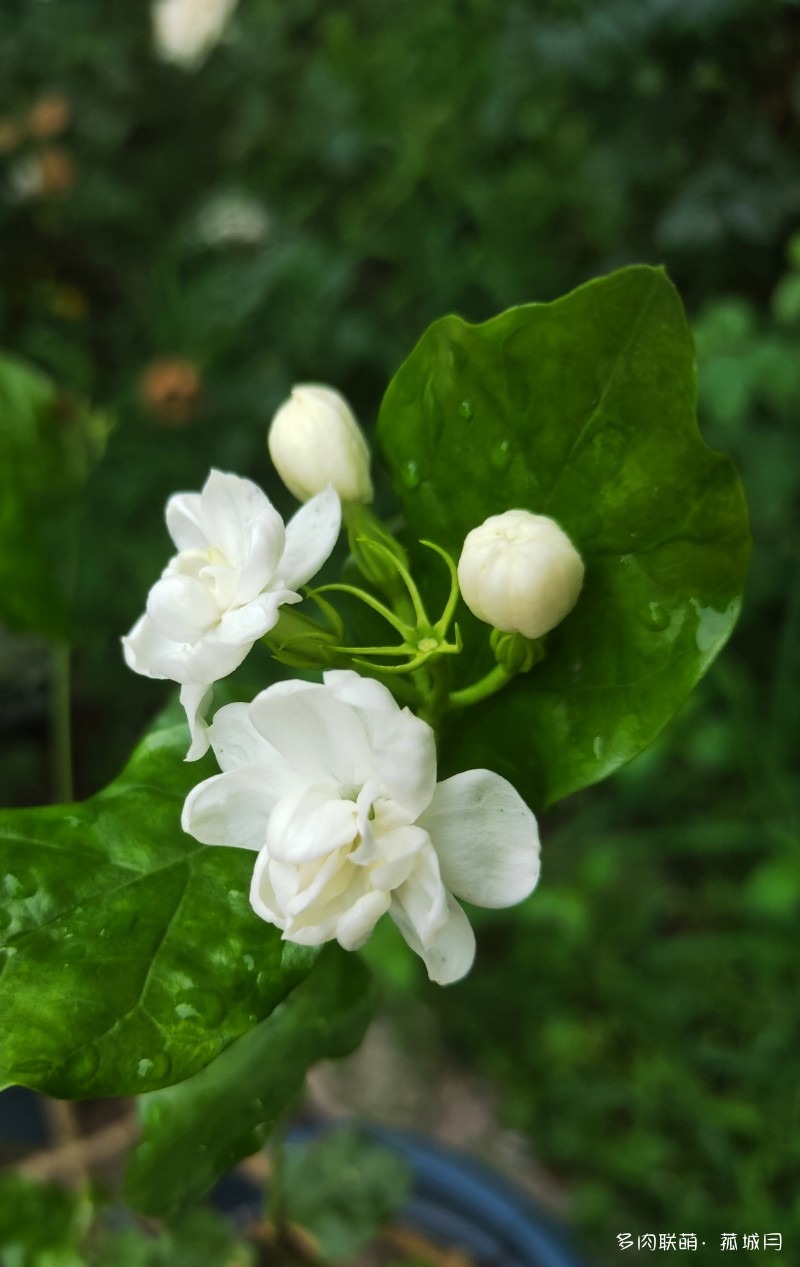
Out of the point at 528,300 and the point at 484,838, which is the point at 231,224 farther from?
the point at 484,838

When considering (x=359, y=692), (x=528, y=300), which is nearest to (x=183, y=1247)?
(x=359, y=692)

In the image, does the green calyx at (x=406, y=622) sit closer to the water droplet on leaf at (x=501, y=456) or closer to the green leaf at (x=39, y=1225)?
the water droplet on leaf at (x=501, y=456)

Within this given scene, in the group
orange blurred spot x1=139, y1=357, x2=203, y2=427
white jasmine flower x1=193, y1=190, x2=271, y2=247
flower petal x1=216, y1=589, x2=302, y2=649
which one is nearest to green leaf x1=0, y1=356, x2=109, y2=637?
orange blurred spot x1=139, y1=357, x2=203, y2=427

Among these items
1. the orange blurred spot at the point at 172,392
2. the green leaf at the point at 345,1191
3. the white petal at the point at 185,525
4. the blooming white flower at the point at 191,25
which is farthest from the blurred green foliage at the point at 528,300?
the white petal at the point at 185,525

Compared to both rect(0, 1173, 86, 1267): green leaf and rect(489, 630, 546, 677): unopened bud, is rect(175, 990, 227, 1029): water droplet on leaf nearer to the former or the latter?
rect(489, 630, 546, 677): unopened bud

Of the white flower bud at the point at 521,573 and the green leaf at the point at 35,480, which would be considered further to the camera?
the green leaf at the point at 35,480

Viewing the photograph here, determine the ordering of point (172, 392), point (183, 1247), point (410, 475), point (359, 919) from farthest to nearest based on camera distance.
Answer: point (172, 392)
point (183, 1247)
point (410, 475)
point (359, 919)

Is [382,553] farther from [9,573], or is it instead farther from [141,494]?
[141,494]
